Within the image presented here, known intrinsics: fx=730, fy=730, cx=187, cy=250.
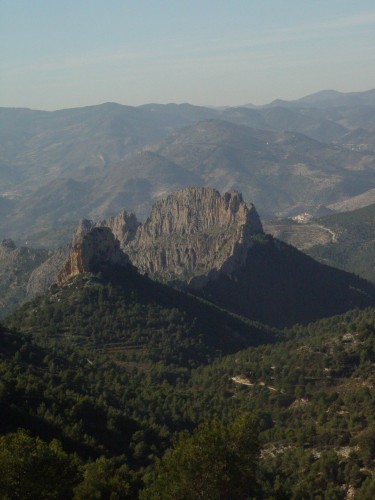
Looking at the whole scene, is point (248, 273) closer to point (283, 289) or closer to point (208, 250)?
point (283, 289)

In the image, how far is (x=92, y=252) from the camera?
448ft

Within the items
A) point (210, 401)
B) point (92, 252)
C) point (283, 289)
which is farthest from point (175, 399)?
point (283, 289)

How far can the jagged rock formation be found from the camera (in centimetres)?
13488

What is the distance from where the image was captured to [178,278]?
17350 cm

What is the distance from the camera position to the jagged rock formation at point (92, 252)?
135 meters

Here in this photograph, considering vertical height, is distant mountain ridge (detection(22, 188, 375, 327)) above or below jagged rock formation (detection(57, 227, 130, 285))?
below

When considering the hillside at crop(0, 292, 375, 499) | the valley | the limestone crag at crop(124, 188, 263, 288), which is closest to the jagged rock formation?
the valley

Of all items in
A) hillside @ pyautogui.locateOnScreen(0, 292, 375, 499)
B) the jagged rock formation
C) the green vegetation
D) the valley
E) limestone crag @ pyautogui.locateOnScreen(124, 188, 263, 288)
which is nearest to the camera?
the green vegetation

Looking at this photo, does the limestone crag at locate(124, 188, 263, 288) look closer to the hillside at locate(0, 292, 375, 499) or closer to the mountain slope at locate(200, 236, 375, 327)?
the mountain slope at locate(200, 236, 375, 327)

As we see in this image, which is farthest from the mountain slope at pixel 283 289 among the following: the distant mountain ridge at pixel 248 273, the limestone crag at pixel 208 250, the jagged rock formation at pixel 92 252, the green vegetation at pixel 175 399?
the jagged rock formation at pixel 92 252

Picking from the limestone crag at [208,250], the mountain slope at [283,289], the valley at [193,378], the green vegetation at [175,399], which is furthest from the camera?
the limestone crag at [208,250]

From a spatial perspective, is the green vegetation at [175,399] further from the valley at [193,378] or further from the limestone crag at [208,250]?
the limestone crag at [208,250]

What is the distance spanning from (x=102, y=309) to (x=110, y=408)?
5561 centimetres

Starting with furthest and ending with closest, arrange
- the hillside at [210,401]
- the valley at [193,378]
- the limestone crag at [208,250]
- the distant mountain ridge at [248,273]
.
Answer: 1. the limestone crag at [208,250]
2. the distant mountain ridge at [248,273]
3. the hillside at [210,401]
4. the valley at [193,378]
